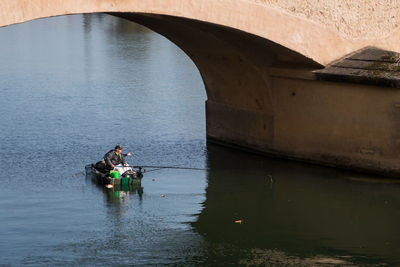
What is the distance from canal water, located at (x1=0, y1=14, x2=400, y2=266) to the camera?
1448 centimetres

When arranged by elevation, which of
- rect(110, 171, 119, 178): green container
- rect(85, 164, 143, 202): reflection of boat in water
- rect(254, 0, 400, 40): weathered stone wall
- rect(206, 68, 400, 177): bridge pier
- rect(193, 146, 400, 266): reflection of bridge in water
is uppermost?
rect(254, 0, 400, 40): weathered stone wall

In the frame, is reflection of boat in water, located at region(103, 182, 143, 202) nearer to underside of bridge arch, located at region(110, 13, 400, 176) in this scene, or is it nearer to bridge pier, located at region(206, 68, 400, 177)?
underside of bridge arch, located at region(110, 13, 400, 176)

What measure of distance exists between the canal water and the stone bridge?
2.18 ft

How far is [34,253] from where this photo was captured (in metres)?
14.2

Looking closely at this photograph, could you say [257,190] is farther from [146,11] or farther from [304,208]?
[146,11]

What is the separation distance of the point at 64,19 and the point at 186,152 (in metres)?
34.7

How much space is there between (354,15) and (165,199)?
5.93m

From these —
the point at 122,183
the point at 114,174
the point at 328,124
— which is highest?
the point at 328,124

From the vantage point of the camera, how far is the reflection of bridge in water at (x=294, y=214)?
1473 cm

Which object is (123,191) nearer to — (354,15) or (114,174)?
(114,174)

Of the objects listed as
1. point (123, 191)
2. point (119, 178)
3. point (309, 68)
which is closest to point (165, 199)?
point (123, 191)

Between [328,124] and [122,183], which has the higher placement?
[328,124]

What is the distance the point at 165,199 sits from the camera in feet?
57.4

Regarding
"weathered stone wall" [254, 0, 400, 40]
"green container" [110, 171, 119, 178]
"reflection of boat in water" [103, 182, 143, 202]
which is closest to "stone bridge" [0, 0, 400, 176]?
"weathered stone wall" [254, 0, 400, 40]
